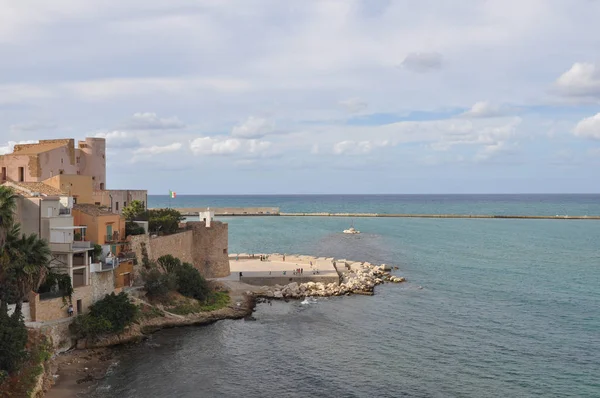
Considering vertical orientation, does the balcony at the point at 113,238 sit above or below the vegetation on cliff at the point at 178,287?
above

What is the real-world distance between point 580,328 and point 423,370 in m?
17.5

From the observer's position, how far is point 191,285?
4947 cm

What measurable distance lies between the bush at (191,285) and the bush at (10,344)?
19507mm

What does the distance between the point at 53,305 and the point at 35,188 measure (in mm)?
9839

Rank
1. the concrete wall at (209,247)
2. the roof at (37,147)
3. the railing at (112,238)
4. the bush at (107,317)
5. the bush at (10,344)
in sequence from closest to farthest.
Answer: the bush at (10,344), the bush at (107,317), the railing at (112,238), the roof at (37,147), the concrete wall at (209,247)

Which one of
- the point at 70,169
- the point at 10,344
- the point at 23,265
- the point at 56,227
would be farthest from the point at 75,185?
the point at 10,344

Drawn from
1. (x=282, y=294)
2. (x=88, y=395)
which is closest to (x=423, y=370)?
(x=88, y=395)

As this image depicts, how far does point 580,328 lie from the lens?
44.7 meters

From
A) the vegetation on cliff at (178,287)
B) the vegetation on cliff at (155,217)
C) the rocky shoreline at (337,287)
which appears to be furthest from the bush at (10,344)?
the rocky shoreline at (337,287)

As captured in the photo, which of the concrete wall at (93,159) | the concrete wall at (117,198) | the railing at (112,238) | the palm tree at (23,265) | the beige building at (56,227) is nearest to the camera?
the palm tree at (23,265)

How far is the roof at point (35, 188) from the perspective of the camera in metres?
39.8

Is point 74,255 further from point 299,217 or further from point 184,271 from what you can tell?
point 299,217

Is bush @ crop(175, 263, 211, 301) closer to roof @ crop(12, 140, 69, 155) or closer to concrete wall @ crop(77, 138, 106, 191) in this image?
concrete wall @ crop(77, 138, 106, 191)

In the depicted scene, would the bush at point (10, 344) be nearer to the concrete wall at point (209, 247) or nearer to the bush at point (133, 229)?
the bush at point (133, 229)
